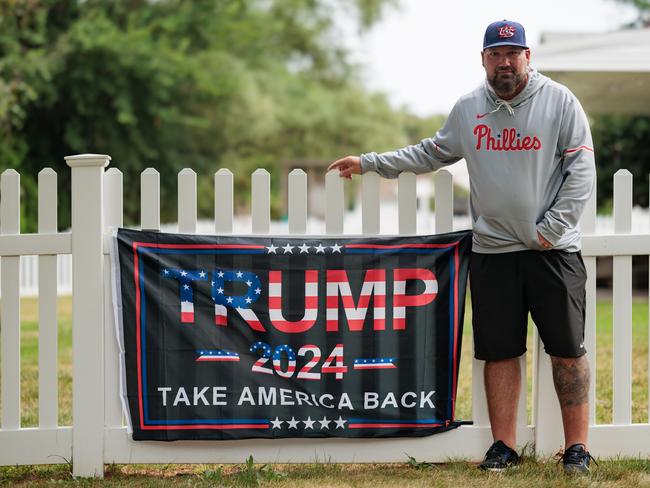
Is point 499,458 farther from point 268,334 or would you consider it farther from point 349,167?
point 349,167

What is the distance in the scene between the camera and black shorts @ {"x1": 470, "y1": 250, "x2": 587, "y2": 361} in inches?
160

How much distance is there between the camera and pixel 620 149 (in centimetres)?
1936

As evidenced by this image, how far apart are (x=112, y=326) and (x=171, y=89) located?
21.5 meters

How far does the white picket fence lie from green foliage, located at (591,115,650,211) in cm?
1476

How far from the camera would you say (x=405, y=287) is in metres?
4.28

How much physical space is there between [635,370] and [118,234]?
463 cm

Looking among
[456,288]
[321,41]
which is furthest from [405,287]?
[321,41]

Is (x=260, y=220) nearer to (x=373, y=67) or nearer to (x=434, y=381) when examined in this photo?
(x=434, y=381)

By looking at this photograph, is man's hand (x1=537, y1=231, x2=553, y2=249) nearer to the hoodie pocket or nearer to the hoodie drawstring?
the hoodie pocket

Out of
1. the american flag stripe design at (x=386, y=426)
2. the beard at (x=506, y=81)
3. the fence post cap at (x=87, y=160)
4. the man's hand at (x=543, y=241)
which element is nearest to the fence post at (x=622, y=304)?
the man's hand at (x=543, y=241)

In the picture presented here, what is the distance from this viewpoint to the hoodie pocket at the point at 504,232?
13.2ft

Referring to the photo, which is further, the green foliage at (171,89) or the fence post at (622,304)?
the green foliage at (171,89)

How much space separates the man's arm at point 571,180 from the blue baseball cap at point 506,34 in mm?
366

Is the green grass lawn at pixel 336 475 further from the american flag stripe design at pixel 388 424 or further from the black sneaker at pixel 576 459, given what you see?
the american flag stripe design at pixel 388 424
